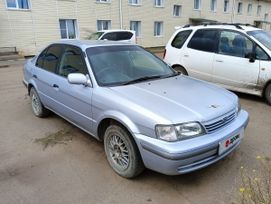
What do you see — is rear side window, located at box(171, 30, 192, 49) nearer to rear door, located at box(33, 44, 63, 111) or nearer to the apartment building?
rear door, located at box(33, 44, 63, 111)

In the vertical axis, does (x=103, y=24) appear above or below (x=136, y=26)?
above

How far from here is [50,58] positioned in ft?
14.7

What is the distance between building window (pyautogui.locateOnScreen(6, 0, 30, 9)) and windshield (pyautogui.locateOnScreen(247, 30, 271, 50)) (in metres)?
14.1

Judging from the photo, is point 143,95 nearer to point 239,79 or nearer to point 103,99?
point 103,99

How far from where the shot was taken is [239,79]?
5773mm

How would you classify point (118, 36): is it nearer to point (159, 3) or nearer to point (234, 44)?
point (234, 44)

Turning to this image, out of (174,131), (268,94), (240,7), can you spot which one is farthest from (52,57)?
(240,7)

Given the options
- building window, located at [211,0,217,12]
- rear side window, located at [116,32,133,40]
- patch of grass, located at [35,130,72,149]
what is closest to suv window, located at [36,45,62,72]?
patch of grass, located at [35,130,72,149]

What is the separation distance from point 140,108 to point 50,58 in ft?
8.11

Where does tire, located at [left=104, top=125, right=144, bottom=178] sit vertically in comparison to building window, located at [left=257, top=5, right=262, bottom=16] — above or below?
below

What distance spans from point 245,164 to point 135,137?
Result: 1629mm

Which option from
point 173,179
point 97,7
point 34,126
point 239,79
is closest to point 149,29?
point 97,7

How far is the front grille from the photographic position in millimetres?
2730

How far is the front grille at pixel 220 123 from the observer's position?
8.96 ft
